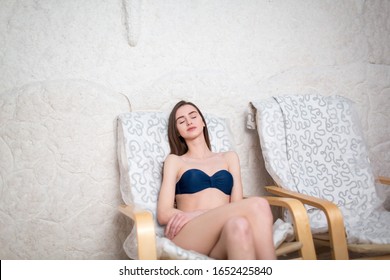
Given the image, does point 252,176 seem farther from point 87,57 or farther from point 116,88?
point 87,57

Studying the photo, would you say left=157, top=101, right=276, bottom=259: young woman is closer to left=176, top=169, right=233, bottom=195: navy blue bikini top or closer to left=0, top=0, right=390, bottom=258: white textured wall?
left=176, top=169, right=233, bottom=195: navy blue bikini top

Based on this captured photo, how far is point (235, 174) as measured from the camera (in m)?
1.84

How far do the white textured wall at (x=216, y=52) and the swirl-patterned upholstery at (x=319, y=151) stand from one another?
24cm

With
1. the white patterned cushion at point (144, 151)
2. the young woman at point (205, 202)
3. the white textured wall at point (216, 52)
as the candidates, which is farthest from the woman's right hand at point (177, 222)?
the white textured wall at point (216, 52)

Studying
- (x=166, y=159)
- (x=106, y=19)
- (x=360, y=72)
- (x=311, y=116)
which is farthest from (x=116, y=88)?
(x=360, y=72)

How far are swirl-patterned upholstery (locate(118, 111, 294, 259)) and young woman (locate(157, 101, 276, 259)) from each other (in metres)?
0.07

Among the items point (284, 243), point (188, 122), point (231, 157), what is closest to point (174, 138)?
point (188, 122)

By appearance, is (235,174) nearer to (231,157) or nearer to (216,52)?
(231,157)

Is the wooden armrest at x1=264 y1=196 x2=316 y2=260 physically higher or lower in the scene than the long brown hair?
lower

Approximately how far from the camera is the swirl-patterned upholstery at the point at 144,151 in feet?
5.75

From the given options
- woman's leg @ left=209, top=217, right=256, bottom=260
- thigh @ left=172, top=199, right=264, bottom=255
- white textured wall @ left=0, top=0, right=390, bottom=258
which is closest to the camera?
woman's leg @ left=209, top=217, right=256, bottom=260

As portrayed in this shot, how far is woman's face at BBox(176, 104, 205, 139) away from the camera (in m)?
1.87

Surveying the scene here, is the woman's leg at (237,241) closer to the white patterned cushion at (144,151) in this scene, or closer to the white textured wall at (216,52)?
the white patterned cushion at (144,151)

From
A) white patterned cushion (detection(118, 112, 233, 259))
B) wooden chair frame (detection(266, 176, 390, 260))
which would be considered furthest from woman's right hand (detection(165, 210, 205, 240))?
wooden chair frame (detection(266, 176, 390, 260))
